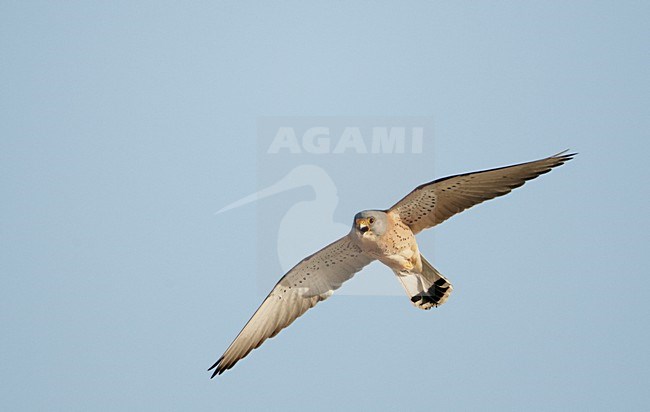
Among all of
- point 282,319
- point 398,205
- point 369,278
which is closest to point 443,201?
point 398,205

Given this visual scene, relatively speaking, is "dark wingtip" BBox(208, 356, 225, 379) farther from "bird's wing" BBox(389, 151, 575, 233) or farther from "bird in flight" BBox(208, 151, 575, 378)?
"bird's wing" BBox(389, 151, 575, 233)

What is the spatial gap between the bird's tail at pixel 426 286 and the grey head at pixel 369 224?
2.46 feet

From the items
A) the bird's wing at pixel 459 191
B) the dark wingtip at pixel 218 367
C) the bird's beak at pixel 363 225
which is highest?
the bird's wing at pixel 459 191

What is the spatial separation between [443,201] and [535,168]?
106cm

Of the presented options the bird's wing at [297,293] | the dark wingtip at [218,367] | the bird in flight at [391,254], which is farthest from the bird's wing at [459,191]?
the dark wingtip at [218,367]

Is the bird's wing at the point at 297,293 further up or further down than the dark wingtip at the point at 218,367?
further up

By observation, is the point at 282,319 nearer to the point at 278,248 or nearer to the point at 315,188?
the point at 278,248

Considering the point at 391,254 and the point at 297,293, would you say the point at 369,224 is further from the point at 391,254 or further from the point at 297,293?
the point at 297,293

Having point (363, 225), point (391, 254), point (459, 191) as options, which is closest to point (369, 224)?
point (363, 225)

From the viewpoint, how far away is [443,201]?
9.70 m

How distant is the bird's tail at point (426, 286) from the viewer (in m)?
9.97

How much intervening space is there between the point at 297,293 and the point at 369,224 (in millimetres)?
1379

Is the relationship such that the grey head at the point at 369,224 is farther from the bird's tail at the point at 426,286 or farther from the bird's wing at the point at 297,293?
the bird's tail at the point at 426,286

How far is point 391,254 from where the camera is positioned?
967 centimetres
